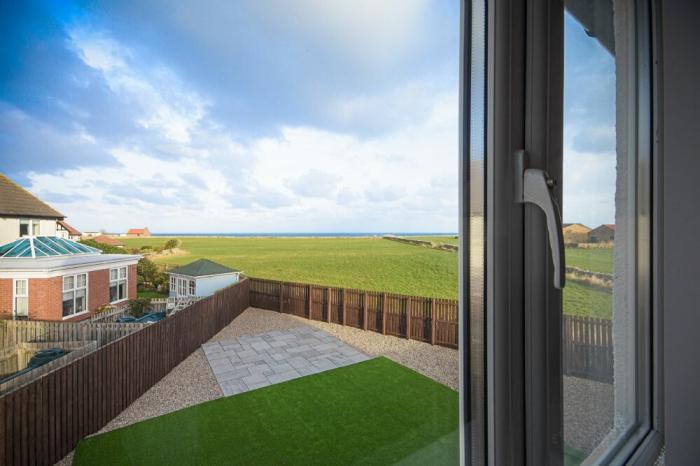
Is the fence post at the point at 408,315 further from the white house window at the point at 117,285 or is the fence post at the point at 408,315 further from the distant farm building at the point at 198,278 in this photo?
the white house window at the point at 117,285

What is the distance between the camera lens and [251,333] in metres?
0.78

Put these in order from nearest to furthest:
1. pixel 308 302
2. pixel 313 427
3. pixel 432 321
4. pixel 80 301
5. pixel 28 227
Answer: pixel 28 227 → pixel 80 301 → pixel 432 321 → pixel 313 427 → pixel 308 302

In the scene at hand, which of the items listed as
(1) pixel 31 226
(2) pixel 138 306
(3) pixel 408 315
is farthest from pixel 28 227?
(3) pixel 408 315

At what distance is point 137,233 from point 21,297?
0.51 ft

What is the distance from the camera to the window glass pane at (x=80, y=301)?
1.18 feet

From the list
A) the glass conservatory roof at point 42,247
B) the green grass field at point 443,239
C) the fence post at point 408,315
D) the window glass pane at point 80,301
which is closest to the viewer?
the glass conservatory roof at point 42,247

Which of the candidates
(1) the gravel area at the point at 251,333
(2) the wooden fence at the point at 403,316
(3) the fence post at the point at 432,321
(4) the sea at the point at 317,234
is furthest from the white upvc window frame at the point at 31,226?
(3) the fence post at the point at 432,321

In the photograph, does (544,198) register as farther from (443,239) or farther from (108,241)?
(108,241)

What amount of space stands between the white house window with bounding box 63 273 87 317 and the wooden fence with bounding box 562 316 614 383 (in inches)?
24.6

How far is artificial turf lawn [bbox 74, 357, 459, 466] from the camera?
496 mm

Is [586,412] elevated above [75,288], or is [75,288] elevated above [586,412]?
[75,288]

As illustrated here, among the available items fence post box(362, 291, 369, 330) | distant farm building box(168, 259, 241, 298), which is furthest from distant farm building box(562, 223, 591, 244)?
distant farm building box(168, 259, 241, 298)

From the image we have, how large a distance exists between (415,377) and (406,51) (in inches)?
26.5

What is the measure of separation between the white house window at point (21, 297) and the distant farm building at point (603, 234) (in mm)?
783
